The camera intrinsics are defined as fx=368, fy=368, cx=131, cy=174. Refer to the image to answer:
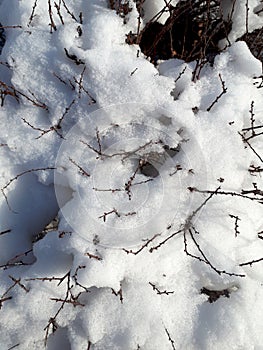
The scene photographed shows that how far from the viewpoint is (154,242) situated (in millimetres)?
2385

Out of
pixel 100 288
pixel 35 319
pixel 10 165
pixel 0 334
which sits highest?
pixel 10 165

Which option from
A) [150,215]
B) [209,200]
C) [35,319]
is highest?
[209,200]

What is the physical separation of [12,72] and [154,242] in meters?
1.54

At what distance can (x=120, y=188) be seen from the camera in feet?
8.03

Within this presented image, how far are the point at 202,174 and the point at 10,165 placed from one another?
1.34m

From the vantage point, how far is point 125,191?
2.44 meters

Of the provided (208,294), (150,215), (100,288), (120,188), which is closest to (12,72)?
(120,188)

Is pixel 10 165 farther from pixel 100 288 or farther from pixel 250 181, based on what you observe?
pixel 250 181

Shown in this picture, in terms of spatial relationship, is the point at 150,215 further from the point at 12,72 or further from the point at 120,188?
the point at 12,72

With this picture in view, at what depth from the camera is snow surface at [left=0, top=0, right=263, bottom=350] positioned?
2.38 meters

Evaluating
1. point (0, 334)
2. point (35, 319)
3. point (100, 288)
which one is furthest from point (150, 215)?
point (0, 334)

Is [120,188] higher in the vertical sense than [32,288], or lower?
higher

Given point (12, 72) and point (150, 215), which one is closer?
point (150, 215)

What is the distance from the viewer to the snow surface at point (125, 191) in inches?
93.8
